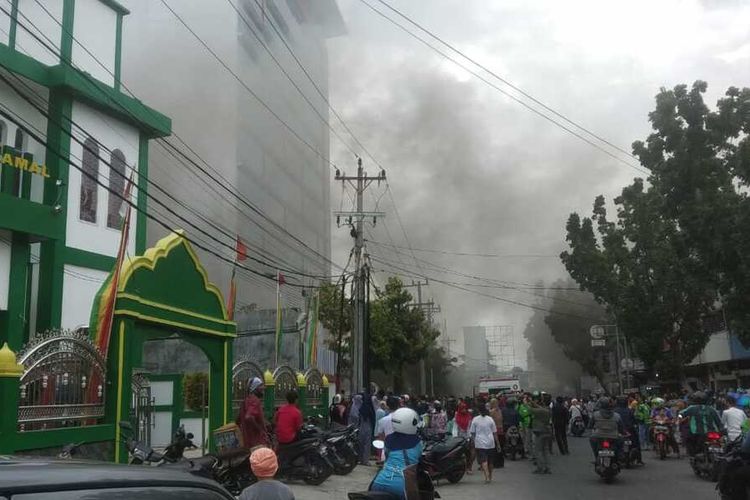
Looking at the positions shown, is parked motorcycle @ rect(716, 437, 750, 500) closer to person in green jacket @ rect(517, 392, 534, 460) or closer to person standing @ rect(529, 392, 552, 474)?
person standing @ rect(529, 392, 552, 474)

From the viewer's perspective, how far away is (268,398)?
16641 mm

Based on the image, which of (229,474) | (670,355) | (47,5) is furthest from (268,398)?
(670,355)

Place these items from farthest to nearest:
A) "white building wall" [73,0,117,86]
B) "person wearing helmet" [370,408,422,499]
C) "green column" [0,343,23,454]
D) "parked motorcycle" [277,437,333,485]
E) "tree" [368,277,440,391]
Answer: "tree" [368,277,440,391] < "white building wall" [73,0,117,86] < "parked motorcycle" [277,437,333,485] < "green column" [0,343,23,454] < "person wearing helmet" [370,408,422,499]

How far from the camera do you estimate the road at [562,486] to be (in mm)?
11656

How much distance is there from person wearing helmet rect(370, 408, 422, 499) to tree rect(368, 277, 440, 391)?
1269 inches

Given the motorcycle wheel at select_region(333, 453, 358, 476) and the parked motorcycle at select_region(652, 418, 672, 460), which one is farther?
the parked motorcycle at select_region(652, 418, 672, 460)

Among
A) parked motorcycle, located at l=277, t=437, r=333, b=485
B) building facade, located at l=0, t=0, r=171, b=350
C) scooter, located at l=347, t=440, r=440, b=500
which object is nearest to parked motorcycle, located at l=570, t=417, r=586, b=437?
building facade, located at l=0, t=0, r=171, b=350

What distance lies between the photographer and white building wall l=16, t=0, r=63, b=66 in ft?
57.4

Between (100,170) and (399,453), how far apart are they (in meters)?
14.1

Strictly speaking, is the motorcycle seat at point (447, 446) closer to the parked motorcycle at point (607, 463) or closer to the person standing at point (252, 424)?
the parked motorcycle at point (607, 463)

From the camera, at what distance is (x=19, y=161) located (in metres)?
14.6

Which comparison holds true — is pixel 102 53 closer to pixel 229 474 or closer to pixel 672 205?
pixel 229 474

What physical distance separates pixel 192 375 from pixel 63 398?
1534cm

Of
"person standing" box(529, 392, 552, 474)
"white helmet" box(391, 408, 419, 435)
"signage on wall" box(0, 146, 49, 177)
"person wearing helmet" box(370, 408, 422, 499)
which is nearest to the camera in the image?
"person wearing helmet" box(370, 408, 422, 499)
